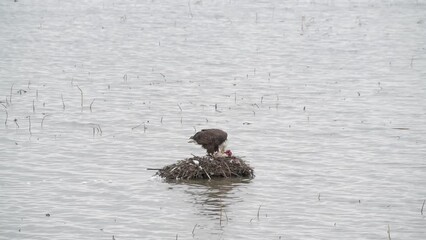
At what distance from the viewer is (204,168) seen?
16672mm

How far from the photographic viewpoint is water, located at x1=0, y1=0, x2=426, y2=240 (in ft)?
49.1

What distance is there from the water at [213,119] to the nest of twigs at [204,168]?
220 mm

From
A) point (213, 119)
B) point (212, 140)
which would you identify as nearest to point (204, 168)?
point (212, 140)

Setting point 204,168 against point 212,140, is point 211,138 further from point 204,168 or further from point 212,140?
point 204,168

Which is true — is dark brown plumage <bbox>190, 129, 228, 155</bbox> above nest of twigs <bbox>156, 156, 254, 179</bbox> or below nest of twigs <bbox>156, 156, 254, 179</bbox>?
above

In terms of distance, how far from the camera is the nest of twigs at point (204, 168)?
1669 cm

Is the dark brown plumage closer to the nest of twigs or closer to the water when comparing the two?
the nest of twigs

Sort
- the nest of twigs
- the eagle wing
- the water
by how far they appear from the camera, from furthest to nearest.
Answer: the nest of twigs, the eagle wing, the water

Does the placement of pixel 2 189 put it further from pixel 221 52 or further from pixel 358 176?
pixel 221 52

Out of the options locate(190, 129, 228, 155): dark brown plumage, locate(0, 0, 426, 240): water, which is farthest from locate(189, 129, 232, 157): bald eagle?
locate(0, 0, 426, 240): water

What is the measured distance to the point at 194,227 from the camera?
46.2ft

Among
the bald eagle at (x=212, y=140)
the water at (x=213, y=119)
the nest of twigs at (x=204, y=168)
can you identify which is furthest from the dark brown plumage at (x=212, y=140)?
the water at (x=213, y=119)

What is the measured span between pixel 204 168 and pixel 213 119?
5.58m

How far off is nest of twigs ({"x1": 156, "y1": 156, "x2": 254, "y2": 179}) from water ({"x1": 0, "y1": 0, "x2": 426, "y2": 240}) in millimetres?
220
